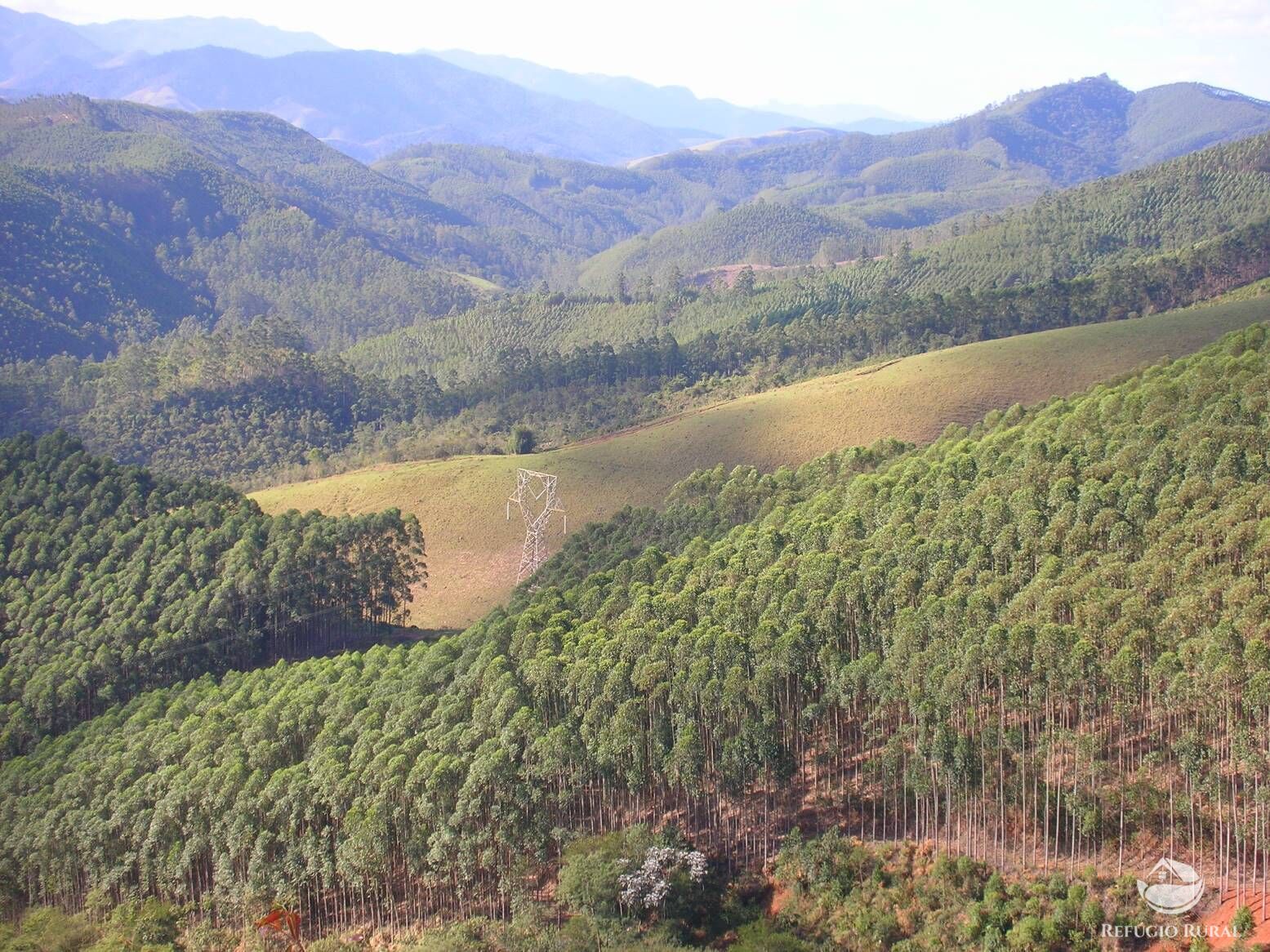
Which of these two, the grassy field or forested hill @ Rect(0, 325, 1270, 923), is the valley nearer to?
forested hill @ Rect(0, 325, 1270, 923)

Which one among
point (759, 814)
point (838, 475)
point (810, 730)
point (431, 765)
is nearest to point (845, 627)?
point (810, 730)

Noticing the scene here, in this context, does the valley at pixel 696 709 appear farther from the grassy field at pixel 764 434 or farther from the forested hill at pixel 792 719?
the grassy field at pixel 764 434

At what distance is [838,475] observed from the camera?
56531 mm

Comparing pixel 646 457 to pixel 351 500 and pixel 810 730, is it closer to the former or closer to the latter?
pixel 351 500

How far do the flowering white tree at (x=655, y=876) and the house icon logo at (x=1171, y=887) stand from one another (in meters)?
11.1

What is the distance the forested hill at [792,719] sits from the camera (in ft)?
103

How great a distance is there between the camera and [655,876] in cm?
3203

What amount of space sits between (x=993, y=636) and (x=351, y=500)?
56216 millimetres

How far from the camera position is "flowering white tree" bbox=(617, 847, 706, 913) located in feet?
104

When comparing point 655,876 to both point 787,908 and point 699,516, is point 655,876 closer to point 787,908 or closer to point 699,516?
point 787,908

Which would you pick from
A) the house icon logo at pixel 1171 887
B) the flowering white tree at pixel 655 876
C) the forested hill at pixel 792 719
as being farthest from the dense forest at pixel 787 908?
the forested hill at pixel 792 719

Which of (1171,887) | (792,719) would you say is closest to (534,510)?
(792,719)

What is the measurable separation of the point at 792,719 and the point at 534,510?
42.7 meters

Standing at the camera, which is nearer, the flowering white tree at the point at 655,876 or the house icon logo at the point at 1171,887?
the house icon logo at the point at 1171,887
